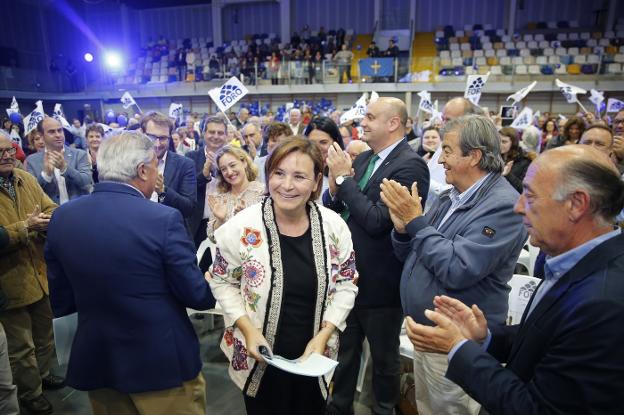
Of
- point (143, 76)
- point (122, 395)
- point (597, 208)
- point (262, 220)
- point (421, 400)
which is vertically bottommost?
point (421, 400)

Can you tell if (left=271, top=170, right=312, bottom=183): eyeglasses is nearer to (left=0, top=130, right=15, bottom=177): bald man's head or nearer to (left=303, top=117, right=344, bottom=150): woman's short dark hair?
(left=303, top=117, right=344, bottom=150): woman's short dark hair

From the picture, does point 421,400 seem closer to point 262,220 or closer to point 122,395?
point 262,220

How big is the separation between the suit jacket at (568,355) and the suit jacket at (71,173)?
142 inches

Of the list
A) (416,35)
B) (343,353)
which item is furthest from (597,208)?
(416,35)

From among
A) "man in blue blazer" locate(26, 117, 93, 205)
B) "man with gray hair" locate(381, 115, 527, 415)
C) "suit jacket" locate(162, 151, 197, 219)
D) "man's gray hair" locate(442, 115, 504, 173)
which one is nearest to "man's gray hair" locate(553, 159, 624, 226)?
"man with gray hair" locate(381, 115, 527, 415)

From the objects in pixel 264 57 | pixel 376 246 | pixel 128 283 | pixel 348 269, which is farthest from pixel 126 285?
pixel 264 57

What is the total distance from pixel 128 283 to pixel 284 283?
0.64 meters

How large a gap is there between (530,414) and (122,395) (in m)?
1.65

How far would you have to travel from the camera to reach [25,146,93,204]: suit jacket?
11.8 feet

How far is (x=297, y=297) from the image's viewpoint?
1.75 meters

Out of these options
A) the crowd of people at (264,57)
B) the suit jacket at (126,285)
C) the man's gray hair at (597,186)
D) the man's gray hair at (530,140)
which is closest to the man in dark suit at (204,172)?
the suit jacket at (126,285)

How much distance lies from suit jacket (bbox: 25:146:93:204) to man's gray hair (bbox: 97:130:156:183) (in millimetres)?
2274

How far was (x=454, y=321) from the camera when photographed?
1430 mm

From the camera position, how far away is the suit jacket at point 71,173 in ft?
11.8
